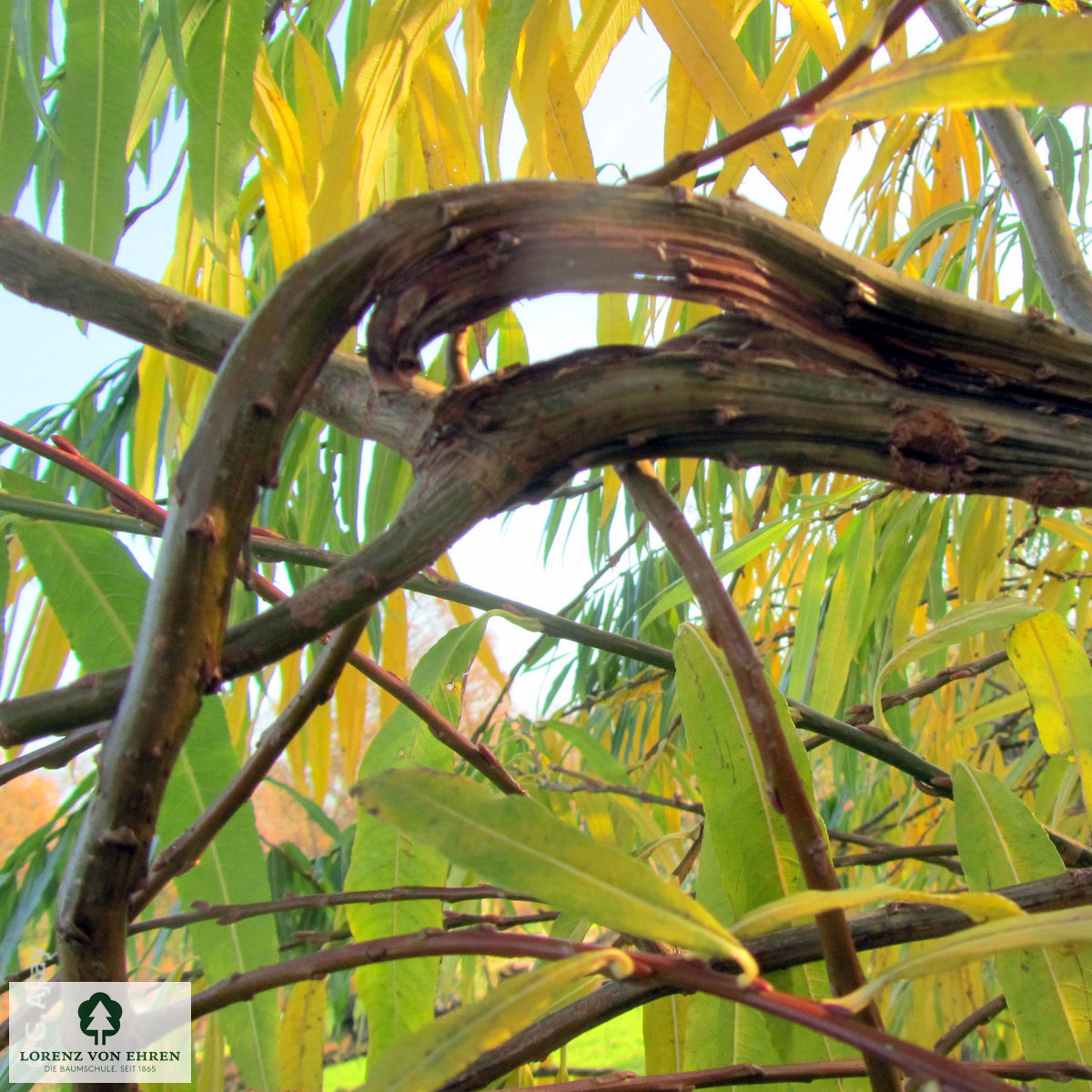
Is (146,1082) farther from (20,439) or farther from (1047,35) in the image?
(1047,35)

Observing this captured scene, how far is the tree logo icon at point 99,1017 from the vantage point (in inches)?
9.4

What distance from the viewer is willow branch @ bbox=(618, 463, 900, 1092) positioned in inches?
8.9

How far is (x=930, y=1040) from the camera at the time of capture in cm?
81

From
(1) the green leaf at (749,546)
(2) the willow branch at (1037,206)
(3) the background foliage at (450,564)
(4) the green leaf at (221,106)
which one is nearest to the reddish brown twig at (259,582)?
(3) the background foliage at (450,564)

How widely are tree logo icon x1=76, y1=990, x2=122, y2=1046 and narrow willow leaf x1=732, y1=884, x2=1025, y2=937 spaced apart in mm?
165

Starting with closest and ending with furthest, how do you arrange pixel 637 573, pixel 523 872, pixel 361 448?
pixel 523 872
pixel 361 448
pixel 637 573

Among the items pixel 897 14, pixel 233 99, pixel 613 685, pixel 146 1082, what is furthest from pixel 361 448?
pixel 613 685

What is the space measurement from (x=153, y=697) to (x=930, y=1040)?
845mm

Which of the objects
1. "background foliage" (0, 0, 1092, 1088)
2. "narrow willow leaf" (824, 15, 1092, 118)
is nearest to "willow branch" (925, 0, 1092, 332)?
"background foliage" (0, 0, 1092, 1088)

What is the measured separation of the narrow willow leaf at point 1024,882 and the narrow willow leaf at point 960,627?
0.17 ft

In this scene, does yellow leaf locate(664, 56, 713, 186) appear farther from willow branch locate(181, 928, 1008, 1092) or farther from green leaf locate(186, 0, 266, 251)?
willow branch locate(181, 928, 1008, 1092)

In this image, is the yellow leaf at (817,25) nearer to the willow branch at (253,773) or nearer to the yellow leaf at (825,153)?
the yellow leaf at (825,153)

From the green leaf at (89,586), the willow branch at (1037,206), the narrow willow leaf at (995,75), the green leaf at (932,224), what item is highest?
the green leaf at (932,224)

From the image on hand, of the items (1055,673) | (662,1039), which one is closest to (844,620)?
(1055,673)
